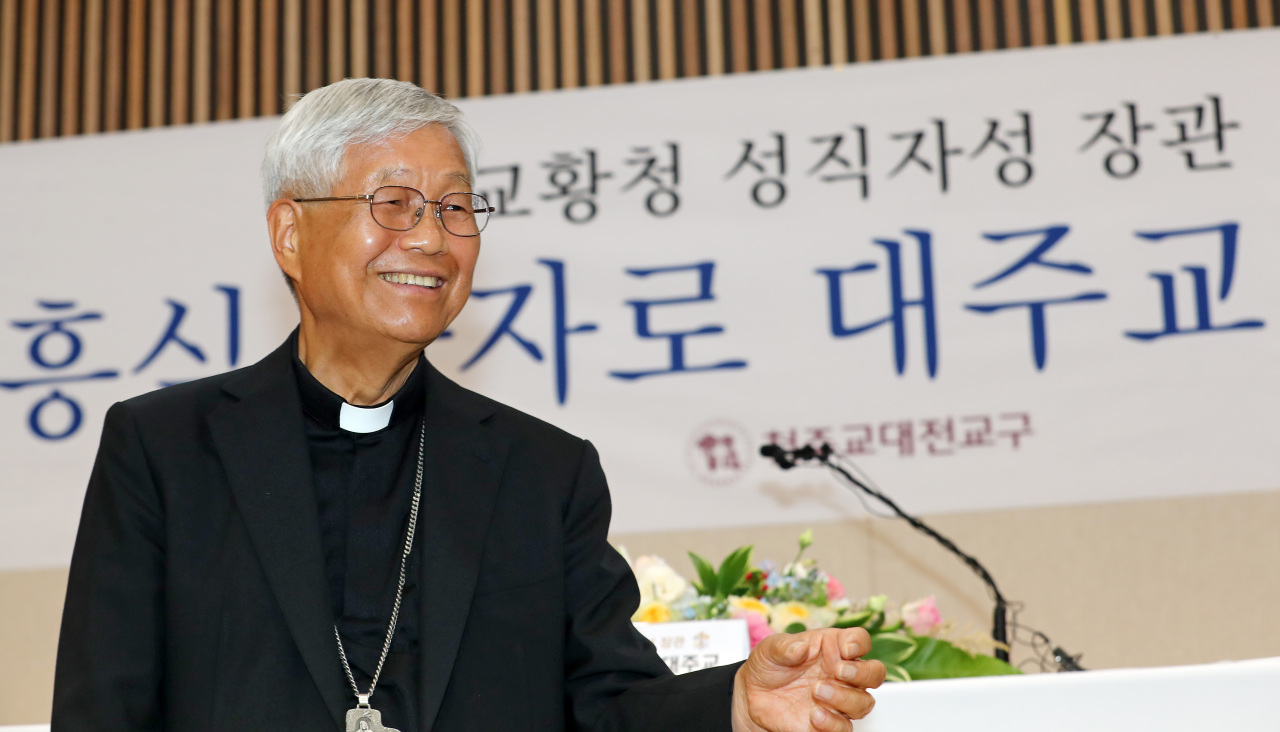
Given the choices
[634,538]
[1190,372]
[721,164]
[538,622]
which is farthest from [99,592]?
[1190,372]

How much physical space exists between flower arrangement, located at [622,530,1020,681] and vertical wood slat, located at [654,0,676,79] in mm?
2290

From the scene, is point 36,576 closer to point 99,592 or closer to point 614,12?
point 614,12

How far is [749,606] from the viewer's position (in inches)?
96.8

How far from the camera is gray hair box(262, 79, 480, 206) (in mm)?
1722

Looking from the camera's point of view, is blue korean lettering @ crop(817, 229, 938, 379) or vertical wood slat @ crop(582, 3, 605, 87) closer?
blue korean lettering @ crop(817, 229, 938, 379)

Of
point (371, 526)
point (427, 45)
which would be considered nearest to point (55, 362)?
point (427, 45)

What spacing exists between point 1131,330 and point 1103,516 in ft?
1.83

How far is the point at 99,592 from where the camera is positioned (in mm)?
1492

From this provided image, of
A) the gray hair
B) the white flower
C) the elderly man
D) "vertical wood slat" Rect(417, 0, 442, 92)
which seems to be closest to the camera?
the elderly man

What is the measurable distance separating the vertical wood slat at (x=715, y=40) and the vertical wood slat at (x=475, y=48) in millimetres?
775

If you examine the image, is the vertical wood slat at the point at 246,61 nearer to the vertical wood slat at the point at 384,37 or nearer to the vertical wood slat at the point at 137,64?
the vertical wood slat at the point at 137,64

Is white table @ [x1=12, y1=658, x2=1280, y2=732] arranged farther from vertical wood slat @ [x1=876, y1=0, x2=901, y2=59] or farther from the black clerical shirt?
vertical wood slat @ [x1=876, y1=0, x2=901, y2=59]

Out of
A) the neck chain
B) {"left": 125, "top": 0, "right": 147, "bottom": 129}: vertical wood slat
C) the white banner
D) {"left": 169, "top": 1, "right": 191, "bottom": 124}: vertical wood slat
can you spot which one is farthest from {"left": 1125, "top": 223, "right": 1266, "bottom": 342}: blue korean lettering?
{"left": 125, "top": 0, "right": 147, "bottom": 129}: vertical wood slat

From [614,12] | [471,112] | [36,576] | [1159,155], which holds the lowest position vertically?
[36,576]
